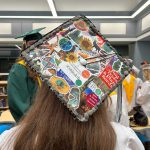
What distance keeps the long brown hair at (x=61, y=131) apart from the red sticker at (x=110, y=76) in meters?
0.08

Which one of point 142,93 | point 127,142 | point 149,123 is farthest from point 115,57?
point 142,93

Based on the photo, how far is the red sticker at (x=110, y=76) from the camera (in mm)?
948

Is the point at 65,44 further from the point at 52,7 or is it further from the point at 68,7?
the point at 68,7

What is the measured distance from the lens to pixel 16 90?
2.04m

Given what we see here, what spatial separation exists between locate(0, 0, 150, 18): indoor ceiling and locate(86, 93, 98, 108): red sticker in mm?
4892

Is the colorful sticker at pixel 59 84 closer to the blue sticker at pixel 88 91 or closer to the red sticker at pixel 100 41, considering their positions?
the blue sticker at pixel 88 91

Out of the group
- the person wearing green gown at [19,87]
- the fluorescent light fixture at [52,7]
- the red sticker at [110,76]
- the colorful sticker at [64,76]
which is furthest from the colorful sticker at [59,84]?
the fluorescent light fixture at [52,7]

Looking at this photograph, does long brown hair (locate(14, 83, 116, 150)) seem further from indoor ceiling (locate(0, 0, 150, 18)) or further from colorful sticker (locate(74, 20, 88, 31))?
indoor ceiling (locate(0, 0, 150, 18))

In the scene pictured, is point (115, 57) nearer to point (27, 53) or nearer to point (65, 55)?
point (65, 55)

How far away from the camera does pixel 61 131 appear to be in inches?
35.6

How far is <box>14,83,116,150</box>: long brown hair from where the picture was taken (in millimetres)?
900

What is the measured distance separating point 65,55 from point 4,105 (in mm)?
5869

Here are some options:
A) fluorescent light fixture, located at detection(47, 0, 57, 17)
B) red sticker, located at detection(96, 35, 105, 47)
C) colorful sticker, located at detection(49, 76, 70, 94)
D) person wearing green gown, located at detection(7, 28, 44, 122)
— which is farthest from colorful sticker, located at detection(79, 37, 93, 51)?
fluorescent light fixture, located at detection(47, 0, 57, 17)

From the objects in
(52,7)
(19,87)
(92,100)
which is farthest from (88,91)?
(52,7)
